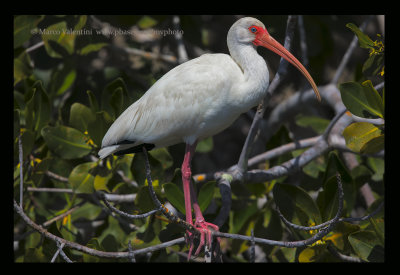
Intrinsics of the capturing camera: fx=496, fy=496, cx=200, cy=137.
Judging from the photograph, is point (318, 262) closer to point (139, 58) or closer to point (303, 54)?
point (303, 54)

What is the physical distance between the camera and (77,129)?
3645 millimetres

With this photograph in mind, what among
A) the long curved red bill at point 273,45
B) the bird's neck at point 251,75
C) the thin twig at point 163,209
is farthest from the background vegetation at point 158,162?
the bird's neck at point 251,75

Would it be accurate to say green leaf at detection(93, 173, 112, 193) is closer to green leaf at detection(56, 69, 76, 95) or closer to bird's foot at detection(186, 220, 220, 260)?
bird's foot at detection(186, 220, 220, 260)

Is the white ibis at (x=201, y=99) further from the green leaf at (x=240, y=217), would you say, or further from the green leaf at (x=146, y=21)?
the green leaf at (x=146, y=21)

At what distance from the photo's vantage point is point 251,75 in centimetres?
298

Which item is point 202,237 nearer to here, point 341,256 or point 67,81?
point 341,256

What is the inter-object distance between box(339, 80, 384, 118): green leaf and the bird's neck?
474 millimetres

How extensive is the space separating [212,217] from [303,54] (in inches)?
65.8

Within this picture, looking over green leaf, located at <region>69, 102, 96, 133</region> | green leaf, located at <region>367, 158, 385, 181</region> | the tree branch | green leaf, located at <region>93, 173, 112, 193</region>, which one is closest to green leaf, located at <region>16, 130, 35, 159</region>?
green leaf, located at <region>69, 102, 96, 133</region>

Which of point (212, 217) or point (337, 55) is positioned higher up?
point (337, 55)

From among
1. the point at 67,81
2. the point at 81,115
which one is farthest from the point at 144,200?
the point at 67,81

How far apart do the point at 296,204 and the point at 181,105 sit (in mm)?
966

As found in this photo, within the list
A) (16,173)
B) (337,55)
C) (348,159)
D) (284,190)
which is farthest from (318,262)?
(337,55)

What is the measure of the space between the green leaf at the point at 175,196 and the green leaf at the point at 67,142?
0.83 meters
